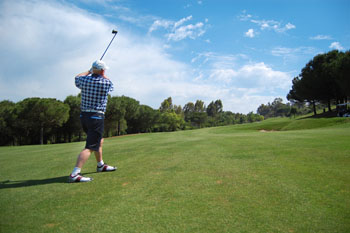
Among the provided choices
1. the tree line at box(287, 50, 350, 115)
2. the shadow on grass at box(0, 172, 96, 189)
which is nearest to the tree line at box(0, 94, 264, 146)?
the shadow on grass at box(0, 172, 96, 189)

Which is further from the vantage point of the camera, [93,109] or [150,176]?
[93,109]

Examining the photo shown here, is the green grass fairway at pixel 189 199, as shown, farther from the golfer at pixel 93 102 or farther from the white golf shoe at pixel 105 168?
the golfer at pixel 93 102

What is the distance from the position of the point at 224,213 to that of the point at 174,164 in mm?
2673

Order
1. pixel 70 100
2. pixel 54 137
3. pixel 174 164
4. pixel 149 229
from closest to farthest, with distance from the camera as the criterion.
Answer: pixel 149 229, pixel 174 164, pixel 70 100, pixel 54 137

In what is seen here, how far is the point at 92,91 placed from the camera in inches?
182

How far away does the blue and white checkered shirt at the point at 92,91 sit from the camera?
4605 millimetres

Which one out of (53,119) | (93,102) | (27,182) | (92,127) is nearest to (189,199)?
(92,127)

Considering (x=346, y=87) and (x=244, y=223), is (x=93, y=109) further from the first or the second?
(x=346, y=87)

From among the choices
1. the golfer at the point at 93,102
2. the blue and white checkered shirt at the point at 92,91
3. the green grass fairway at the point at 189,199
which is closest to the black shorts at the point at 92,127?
the golfer at the point at 93,102

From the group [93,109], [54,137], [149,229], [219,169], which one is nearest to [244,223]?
[149,229]

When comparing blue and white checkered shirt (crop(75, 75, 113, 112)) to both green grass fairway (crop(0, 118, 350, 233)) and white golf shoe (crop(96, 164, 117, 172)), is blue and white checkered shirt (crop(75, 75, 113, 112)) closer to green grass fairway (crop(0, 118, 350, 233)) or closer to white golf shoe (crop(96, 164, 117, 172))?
white golf shoe (crop(96, 164, 117, 172))

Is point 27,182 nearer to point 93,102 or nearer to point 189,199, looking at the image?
point 93,102

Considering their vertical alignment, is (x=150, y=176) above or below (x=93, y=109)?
below

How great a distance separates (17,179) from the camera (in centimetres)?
450
